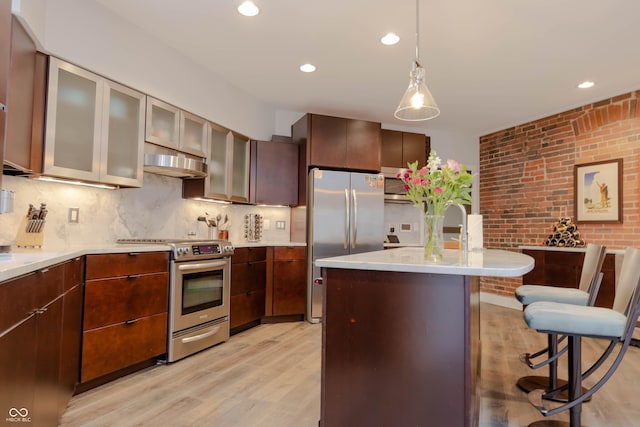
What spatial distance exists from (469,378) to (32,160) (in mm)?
2600

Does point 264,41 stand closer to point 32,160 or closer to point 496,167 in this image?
point 32,160

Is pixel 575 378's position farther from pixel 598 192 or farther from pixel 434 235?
pixel 598 192

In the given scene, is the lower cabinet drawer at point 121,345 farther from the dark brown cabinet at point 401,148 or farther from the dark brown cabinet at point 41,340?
the dark brown cabinet at point 401,148

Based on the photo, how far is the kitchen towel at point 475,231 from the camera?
94.0 inches

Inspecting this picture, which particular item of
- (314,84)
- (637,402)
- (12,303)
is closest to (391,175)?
(314,84)

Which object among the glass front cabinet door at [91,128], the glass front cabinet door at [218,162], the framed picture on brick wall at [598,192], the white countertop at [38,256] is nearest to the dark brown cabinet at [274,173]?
the glass front cabinet door at [218,162]

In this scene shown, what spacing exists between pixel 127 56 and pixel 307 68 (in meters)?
1.58

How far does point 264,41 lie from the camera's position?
317cm

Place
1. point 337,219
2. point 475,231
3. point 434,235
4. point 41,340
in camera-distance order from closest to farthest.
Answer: point 41,340, point 434,235, point 475,231, point 337,219

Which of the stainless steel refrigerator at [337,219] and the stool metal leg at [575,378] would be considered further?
the stainless steel refrigerator at [337,219]

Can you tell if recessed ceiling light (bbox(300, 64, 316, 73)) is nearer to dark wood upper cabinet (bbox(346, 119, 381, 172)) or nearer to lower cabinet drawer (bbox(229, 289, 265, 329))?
dark wood upper cabinet (bbox(346, 119, 381, 172))

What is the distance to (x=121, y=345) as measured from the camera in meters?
2.45

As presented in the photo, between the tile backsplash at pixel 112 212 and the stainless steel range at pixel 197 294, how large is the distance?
22cm

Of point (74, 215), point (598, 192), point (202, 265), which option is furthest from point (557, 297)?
point (74, 215)
